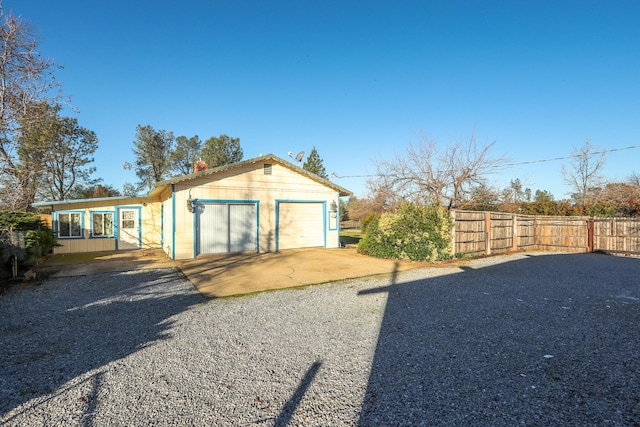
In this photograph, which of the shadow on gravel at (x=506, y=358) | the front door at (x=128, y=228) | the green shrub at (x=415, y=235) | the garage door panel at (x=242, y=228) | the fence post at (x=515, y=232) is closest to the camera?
the shadow on gravel at (x=506, y=358)

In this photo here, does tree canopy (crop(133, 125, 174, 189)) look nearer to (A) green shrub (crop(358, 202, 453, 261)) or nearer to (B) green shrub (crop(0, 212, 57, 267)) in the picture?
(B) green shrub (crop(0, 212, 57, 267))

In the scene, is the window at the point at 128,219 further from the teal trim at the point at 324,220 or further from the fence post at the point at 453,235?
the fence post at the point at 453,235

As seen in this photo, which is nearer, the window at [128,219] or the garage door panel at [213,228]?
the garage door panel at [213,228]

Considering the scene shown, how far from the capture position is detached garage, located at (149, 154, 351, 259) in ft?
35.9

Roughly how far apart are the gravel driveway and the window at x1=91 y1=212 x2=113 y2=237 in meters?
8.99

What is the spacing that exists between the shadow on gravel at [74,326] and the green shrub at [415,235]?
6.87 meters

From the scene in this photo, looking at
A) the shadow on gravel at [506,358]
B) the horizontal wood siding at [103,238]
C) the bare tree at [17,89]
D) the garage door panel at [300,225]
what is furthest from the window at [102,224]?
the shadow on gravel at [506,358]

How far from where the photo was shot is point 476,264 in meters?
10.0

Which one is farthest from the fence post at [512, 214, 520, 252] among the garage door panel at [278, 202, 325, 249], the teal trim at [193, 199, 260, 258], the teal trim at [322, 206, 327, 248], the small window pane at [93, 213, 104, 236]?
the small window pane at [93, 213, 104, 236]

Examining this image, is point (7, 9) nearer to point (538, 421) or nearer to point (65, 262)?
point (65, 262)

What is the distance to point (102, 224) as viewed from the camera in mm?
14289

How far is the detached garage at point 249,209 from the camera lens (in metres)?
10.9

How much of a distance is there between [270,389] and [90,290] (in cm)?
585

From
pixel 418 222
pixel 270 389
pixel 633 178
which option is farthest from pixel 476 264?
pixel 633 178
